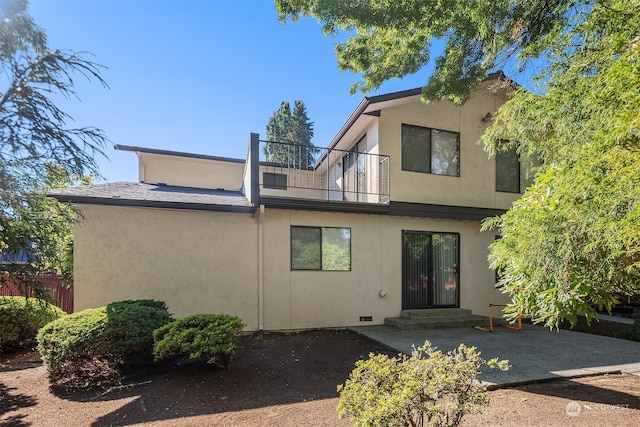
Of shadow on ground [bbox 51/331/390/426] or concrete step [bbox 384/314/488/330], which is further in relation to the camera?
concrete step [bbox 384/314/488/330]

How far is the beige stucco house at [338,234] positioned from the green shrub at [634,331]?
2.85 m

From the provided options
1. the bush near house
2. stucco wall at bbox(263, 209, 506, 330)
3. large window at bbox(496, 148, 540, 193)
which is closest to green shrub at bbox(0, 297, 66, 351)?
the bush near house

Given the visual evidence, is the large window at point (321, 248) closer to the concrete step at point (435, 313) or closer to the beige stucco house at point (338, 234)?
the beige stucco house at point (338, 234)

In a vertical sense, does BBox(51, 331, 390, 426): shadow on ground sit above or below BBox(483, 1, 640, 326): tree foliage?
below

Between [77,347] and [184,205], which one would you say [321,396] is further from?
[184,205]

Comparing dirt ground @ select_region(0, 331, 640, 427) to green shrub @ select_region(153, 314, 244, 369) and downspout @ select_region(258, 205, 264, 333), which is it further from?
downspout @ select_region(258, 205, 264, 333)

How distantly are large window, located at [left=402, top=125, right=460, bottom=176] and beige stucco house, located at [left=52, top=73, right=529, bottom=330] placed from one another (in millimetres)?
34

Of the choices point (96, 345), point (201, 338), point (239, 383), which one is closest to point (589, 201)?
point (239, 383)

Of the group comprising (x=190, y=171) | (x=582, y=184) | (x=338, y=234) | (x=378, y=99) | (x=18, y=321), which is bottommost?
(x=18, y=321)

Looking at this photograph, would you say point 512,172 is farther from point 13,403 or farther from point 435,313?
point 13,403

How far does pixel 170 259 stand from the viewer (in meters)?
7.11

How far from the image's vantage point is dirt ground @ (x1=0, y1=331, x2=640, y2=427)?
11.3 feet

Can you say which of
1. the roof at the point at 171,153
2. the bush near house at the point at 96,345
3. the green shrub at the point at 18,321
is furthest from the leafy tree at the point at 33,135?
the roof at the point at 171,153

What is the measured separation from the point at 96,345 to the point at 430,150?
Result: 8.76 m
